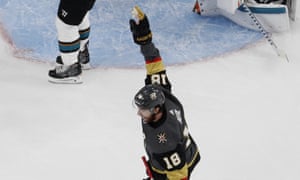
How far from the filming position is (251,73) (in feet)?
12.0

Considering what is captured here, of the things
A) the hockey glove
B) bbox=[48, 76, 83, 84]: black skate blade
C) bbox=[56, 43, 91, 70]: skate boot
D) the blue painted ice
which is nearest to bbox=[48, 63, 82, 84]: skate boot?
bbox=[48, 76, 83, 84]: black skate blade

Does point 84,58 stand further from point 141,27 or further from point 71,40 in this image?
point 141,27

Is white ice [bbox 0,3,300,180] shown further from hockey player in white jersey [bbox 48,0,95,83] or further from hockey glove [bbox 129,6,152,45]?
hockey glove [bbox 129,6,152,45]

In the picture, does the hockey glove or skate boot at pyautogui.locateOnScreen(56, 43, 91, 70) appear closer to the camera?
the hockey glove

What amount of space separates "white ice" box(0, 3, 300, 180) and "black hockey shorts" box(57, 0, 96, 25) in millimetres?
383

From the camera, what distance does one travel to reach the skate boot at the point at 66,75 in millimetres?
3613

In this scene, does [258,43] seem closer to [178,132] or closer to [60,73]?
[60,73]

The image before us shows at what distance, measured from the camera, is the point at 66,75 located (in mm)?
3615

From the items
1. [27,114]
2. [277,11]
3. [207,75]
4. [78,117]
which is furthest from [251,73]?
[27,114]

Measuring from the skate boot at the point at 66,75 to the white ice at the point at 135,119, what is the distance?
41 mm

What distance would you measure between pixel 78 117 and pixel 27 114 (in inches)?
10.8

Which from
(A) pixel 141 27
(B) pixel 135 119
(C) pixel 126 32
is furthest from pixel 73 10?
(A) pixel 141 27

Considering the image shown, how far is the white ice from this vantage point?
2.91 metres

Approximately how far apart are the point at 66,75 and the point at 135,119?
0.58 meters
